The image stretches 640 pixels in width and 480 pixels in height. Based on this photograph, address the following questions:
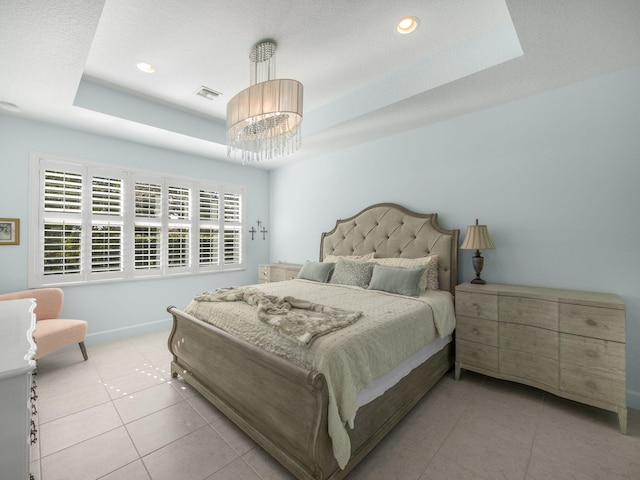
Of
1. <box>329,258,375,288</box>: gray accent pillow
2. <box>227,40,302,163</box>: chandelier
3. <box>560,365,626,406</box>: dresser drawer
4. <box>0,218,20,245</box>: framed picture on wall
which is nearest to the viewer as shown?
<box>560,365,626,406</box>: dresser drawer

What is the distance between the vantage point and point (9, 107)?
2891 mm

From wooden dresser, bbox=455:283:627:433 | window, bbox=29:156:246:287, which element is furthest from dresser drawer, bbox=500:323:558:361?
window, bbox=29:156:246:287

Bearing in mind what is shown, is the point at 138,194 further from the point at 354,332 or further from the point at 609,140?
the point at 609,140

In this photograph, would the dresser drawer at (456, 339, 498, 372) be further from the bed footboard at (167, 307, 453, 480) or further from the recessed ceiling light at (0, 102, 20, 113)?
the recessed ceiling light at (0, 102, 20, 113)

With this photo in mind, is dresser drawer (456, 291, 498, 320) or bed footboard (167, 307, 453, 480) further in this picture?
dresser drawer (456, 291, 498, 320)

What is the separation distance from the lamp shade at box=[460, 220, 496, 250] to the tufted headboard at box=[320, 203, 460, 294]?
1.05 feet

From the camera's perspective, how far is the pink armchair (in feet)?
8.98

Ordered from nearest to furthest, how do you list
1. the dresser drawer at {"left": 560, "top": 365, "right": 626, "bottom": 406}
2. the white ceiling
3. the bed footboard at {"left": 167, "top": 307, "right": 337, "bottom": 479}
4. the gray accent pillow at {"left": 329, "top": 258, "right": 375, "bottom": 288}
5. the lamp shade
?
1. the bed footboard at {"left": 167, "top": 307, "right": 337, "bottom": 479}
2. the white ceiling
3. the dresser drawer at {"left": 560, "top": 365, "right": 626, "bottom": 406}
4. the lamp shade
5. the gray accent pillow at {"left": 329, "top": 258, "right": 375, "bottom": 288}

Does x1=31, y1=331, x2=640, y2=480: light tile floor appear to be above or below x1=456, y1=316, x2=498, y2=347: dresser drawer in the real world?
below

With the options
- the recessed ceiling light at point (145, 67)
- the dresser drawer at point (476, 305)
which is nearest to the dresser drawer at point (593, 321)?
the dresser drawer at point (476, 305)

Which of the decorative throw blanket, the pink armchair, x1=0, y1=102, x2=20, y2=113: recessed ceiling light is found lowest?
the pink armchair

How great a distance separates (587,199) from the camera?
2500 millimetres

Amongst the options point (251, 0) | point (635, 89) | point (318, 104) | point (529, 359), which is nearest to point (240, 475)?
point (529, 359)

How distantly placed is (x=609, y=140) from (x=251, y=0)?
303 centimetres
